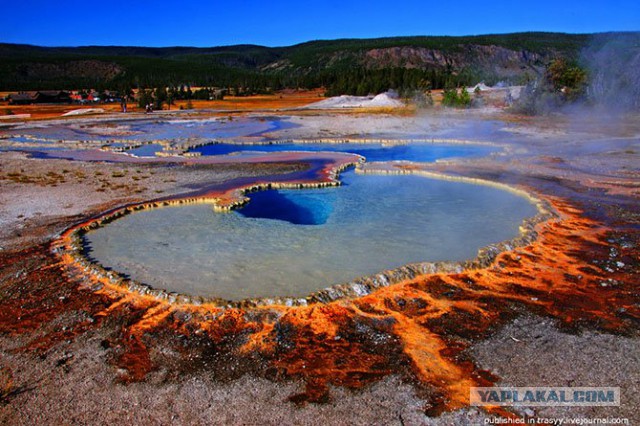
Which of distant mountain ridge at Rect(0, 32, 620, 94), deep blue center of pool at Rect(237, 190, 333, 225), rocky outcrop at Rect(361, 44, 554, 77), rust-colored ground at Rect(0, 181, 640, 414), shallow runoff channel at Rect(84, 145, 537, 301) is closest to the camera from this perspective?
rust-colored ground at Rect(0, 181, 640, 414)

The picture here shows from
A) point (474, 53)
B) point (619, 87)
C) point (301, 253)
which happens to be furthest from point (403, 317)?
point (474, 53)

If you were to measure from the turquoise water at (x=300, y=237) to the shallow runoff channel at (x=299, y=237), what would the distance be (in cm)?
2

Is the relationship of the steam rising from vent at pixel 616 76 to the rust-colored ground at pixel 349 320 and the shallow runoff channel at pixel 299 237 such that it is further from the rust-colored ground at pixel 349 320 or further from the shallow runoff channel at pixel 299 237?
the rust-colored ground at pixel 349 320

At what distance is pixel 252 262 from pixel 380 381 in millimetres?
3505

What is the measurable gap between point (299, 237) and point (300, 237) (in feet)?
0.06

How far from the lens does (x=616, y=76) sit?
34.9m

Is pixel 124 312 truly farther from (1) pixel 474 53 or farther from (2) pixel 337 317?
(1) pixel 474 53

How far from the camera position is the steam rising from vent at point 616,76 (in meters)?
32.4

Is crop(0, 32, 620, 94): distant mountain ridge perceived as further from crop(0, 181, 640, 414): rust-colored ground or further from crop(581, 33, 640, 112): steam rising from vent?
crop(0, 181, 640, 414): rust-colored ground

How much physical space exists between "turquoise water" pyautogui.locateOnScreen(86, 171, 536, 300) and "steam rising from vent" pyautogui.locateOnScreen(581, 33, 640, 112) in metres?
26.9

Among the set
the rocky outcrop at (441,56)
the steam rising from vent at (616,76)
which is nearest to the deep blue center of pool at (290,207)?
the steam rising from vent at (616,76)

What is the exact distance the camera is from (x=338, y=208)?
11.0m

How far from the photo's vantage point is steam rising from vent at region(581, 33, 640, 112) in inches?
1277

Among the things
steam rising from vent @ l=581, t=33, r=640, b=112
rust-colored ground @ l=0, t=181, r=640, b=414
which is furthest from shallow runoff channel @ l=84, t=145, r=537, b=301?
steam rising from vent @ l=581, t=33, r=640, b=112
